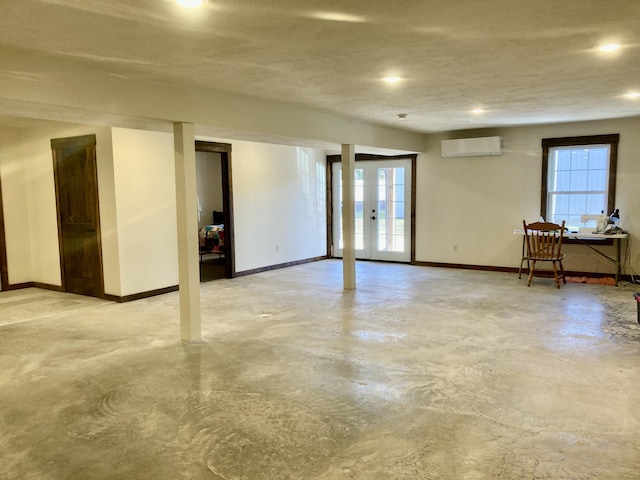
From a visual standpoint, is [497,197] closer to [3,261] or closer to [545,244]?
[545,244]

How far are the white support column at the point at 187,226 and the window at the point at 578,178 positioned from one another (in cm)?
534

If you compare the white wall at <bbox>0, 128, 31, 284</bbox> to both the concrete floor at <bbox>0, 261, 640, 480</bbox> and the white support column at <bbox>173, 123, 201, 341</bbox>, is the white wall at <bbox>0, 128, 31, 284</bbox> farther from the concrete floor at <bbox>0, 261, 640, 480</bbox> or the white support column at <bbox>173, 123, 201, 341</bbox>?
the white support column at <bbox>173, 123, 201, 341</bbox>

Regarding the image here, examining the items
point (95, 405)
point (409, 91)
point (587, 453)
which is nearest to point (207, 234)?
point (409, 91)

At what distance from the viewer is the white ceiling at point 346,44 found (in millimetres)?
2373

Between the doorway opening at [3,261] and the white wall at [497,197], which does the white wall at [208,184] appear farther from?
the white wall at [497,197]

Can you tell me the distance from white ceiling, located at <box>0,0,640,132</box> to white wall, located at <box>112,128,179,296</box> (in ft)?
6.88

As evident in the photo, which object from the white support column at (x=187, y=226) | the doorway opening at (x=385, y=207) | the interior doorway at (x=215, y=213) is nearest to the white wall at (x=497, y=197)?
the doorway opening at (x=385, y=207)

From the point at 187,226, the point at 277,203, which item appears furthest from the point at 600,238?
the point at 187,226

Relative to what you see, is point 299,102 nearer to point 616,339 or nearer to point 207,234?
point 616,339

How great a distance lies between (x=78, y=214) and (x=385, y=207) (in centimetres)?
497

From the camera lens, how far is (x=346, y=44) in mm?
2934

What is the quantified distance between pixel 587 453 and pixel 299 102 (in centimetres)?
374

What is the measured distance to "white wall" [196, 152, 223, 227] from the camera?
9812mm

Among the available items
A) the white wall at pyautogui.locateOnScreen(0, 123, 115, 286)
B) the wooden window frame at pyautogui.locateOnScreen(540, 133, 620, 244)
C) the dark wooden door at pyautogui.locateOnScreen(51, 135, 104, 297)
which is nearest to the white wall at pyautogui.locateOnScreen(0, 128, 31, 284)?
the white wall at pyautogui.locateOnScreen(0, 123, 115, 286)
